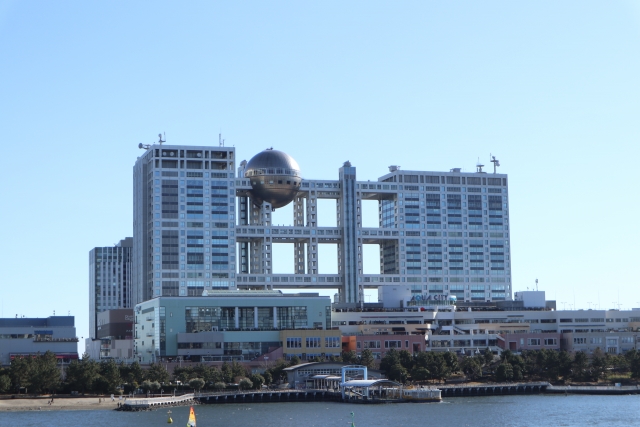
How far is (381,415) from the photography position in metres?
164

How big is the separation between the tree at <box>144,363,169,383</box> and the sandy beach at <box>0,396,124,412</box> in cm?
1150

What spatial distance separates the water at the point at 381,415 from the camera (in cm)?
15100

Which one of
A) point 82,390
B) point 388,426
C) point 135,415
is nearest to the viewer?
point 388,426

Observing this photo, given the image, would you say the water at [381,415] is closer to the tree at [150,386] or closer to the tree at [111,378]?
the tree at [150,386]

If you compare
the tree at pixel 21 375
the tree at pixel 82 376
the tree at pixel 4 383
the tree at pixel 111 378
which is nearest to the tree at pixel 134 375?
the tree at pixel 111 378

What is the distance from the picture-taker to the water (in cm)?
15100

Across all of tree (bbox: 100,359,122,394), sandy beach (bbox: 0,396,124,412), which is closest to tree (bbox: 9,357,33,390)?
sandy beach (bbox: 0,396,124,412)

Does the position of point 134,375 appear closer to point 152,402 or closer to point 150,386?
point 150,386

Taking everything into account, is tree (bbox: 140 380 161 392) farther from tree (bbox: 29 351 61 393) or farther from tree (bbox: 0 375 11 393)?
tree (bbox: 0 375 11 393)

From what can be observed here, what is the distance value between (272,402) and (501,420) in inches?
1935

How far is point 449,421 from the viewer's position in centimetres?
15462

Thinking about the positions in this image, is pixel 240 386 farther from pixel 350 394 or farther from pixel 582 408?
pixel 582 408

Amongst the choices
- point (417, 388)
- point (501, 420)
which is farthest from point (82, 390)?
point (501, 420)

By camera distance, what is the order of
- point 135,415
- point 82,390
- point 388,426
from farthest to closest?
point 82,390 < point 135,415 < point 388,426
